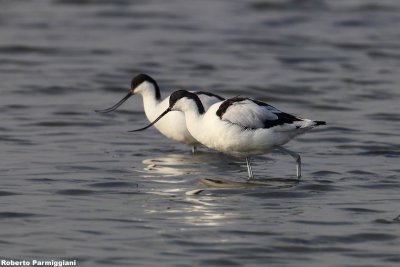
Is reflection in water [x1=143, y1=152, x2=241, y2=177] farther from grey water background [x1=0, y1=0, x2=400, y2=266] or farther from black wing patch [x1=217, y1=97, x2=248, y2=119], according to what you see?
black wing patch [x1=217, y1=97, x2=248, y2=119]

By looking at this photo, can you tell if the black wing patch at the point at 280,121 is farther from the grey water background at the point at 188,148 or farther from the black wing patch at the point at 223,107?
the grey water background at the point at 188,148

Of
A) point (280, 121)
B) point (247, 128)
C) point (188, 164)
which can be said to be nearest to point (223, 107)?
point (247, 128)

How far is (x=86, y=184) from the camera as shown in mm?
10156

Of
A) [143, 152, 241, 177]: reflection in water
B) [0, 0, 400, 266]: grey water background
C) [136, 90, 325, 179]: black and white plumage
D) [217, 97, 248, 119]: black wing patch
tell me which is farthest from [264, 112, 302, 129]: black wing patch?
[143, 152, 241, 177]: reflection in water

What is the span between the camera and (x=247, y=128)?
10617mm

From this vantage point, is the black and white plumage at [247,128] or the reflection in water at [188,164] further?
the reflection in water at [188,164]

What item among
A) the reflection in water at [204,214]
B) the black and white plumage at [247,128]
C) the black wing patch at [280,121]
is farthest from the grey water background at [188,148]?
the black wing patch at [280,121]

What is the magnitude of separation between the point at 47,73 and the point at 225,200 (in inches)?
310

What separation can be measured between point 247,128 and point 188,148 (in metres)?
2.14

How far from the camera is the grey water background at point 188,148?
323 inches

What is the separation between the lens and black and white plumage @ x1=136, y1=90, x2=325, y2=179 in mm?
10602

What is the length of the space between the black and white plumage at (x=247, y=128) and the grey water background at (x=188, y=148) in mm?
320

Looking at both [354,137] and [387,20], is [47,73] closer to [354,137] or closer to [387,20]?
[354,137]

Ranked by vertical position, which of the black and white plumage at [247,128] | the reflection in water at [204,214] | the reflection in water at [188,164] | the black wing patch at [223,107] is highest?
the black wing patch at [223,107]
